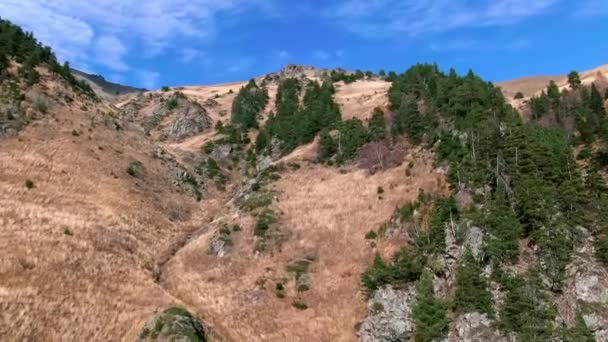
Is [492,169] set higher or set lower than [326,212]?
higher

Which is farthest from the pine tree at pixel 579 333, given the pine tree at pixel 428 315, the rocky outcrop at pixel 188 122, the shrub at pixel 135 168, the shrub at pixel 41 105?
the rocky outcrop at pixel 188 122

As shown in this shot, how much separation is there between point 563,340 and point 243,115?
3832 inches

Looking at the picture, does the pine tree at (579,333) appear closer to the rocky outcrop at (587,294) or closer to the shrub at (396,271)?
the rocky outcrop at (587,294)

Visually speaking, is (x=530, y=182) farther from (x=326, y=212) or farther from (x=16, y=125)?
(x=16, y=125)

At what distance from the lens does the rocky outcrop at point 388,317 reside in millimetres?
42844

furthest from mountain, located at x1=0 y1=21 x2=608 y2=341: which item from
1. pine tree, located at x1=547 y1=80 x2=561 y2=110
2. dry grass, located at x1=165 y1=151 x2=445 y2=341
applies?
pine tree, located at x1=547 y1=80 x2=561 y2=110

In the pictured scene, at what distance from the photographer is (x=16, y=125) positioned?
70.9 m

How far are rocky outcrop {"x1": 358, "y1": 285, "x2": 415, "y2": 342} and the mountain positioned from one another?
0.18 metres

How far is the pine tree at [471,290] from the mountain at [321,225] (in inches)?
6.4

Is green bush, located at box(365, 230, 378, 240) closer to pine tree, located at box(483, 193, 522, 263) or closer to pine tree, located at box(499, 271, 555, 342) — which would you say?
pine tree, located at box(483, 193, 522, 263)

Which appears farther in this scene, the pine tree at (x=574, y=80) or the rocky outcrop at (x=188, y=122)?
the rocky outcrop at (x=188, y=122)

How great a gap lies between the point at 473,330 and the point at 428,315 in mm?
3760

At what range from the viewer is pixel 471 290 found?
39.4 meters

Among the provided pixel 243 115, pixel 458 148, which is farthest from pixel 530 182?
pixel 243 115
